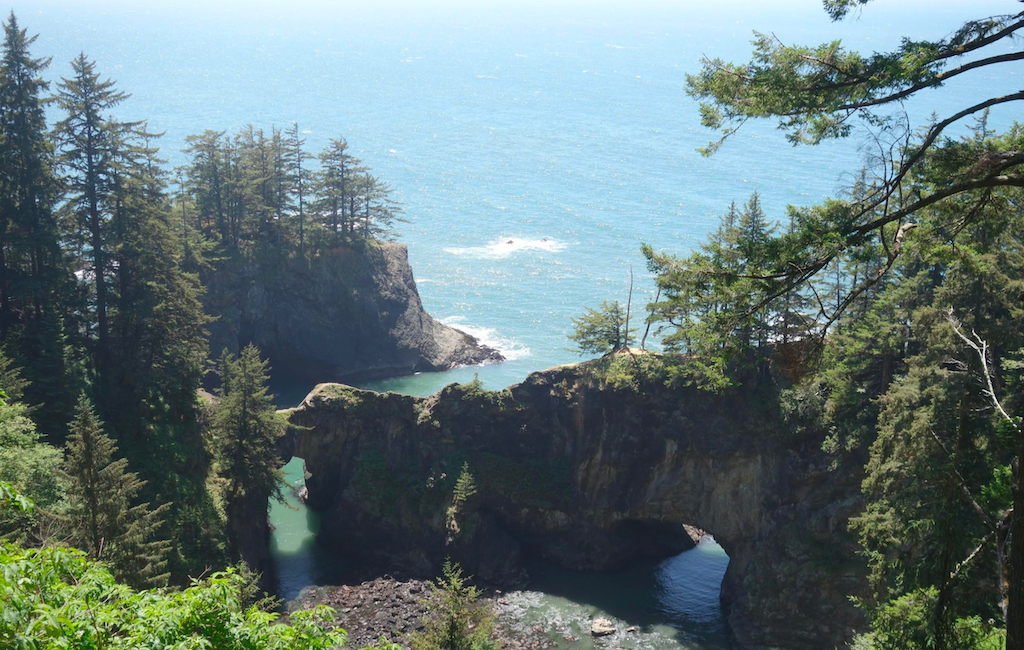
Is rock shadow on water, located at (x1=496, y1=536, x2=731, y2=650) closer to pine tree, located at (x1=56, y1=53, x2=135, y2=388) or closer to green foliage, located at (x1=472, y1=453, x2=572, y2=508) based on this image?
green foliage, located at (x1=472, y1=453, x2=572, y2=508)

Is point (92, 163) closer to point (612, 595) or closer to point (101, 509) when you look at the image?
point (101, 509)

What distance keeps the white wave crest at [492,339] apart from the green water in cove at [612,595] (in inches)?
1150

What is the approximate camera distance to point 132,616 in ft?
33.1

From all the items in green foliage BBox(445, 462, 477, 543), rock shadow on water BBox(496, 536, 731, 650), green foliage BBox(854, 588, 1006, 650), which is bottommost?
rock shadow on water BBox(496, 536, 731, 650)

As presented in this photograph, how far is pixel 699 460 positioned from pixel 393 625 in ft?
52.0

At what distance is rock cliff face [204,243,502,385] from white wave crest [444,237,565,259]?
2136cm

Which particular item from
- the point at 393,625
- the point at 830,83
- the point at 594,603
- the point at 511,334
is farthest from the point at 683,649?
the point at 511,334

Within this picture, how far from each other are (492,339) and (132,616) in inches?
2610

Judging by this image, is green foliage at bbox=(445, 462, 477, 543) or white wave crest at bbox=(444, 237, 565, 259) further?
white wave crest at bbox=(444, 237, 565, 259)

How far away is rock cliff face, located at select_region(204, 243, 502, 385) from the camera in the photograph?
6681 cm

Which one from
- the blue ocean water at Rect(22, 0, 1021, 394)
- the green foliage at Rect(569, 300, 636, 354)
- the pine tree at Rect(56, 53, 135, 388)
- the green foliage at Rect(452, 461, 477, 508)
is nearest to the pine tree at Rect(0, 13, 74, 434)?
the pine tree at Rect(56, 53, 135, 388)

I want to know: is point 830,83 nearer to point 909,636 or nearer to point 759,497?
point 909,636

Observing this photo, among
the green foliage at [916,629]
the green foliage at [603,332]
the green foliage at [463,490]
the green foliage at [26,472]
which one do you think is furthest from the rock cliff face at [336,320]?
the green foliage at [916,629]

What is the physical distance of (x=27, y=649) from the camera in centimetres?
854
